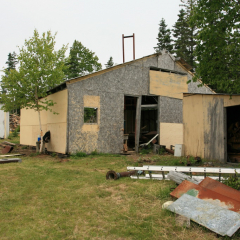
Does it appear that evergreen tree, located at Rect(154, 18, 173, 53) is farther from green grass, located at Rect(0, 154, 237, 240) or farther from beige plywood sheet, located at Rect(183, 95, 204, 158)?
green grass, located at Rect(0, 154, 237, 240)

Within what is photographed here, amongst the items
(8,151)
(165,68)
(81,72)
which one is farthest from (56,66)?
(81,72)

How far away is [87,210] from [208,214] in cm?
203

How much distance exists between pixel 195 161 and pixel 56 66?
7965mm

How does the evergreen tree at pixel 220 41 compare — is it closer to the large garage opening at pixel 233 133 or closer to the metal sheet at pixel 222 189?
the metal sheet at pixel 222 189

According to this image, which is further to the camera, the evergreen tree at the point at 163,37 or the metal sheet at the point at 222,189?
the evergreen tree at the point at 163,37

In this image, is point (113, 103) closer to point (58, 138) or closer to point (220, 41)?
point (58, 138)

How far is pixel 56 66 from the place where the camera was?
40.5ft

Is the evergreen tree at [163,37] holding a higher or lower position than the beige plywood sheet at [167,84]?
higher

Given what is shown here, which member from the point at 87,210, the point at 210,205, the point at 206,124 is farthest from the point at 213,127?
the point at 87,210

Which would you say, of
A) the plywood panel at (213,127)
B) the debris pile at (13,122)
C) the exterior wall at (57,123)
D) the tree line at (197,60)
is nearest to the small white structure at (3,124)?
the debris pile at (13,122)

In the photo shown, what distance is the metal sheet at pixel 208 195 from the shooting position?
4.04 m

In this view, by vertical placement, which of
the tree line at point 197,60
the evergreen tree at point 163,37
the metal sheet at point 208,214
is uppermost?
the evergreen tree at point 163,37

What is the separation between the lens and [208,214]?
3.71m

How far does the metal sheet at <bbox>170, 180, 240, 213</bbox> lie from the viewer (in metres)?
4.04
